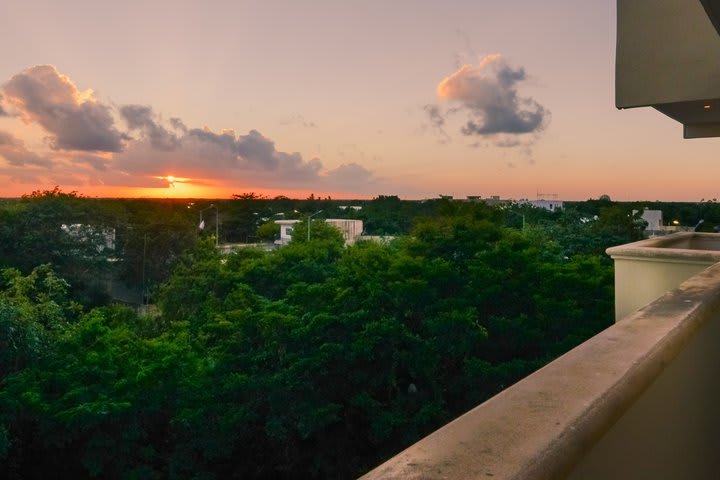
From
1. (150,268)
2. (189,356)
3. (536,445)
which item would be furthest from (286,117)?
(536,445)

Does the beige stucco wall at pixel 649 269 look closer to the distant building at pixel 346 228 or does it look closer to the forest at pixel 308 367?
the forest at pixel 308 367

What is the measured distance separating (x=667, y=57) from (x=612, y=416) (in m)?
5.78

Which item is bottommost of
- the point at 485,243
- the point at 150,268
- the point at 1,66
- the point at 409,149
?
the point at 150,268

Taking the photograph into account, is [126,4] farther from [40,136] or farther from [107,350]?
[40,136]

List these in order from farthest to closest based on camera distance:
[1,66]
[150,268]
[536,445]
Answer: [150,268], [1,66], [536,445]

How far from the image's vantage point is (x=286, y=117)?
28.0 metres

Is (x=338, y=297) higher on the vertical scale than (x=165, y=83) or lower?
lower

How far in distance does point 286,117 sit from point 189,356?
48.6ft

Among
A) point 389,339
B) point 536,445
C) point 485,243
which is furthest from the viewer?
point 485,243

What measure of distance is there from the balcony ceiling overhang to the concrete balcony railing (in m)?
4.11

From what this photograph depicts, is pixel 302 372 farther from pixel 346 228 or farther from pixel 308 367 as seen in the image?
pixel 346 228

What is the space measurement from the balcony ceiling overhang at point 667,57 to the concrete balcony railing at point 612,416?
4.11 meters

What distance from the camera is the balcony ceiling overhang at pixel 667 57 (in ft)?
18.7

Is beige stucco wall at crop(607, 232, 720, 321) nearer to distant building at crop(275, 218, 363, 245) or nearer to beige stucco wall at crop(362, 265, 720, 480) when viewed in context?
beige stucco wall at crop(362, 265, 720, 480)
